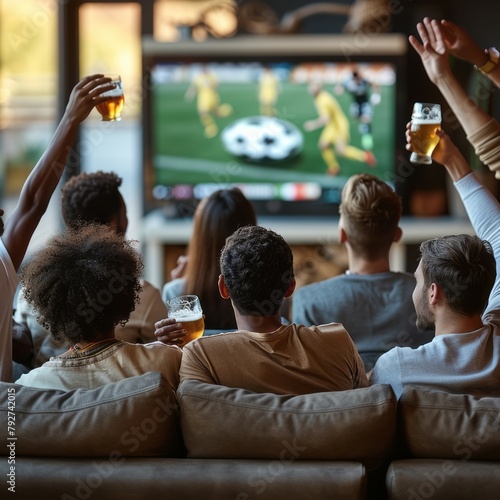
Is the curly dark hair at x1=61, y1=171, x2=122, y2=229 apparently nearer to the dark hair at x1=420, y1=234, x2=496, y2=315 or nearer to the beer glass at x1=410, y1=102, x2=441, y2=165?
the beer glass at x1=410, y1=102, x2=441, y2=165

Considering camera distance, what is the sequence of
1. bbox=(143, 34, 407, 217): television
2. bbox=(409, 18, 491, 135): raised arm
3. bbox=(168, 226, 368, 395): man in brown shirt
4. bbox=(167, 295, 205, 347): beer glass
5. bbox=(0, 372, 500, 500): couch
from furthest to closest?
bbox=(143, 34, 407, 217): television < bbox=(409, 18, 491, 135): raised arm < bbox=(167, 295, 205, 347): beer glass < bbox=(168, 226, 368, 395): man in brown shirt < bbox=(0, 372, 500, 500): couch

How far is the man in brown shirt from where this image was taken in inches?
80.0

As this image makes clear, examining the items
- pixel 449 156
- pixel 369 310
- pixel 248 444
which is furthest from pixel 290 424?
pixel 449 156

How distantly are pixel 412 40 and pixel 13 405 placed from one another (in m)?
1.57

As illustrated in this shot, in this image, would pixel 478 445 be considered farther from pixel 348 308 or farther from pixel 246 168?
pixel 246 168

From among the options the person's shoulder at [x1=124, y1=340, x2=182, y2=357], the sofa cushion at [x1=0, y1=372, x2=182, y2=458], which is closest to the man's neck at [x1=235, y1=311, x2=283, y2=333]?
the person's shoulder at [x1=124, y1=340, x2=182, y2=357]

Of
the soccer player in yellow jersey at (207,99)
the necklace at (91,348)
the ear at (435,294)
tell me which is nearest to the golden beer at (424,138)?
the ear at (435,294)

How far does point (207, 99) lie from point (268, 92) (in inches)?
17.1

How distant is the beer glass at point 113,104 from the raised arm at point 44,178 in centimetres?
11

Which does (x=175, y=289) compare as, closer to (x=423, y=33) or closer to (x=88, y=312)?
(x=88, y=312)

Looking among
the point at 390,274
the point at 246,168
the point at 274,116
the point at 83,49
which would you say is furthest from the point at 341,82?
the point at 390,274

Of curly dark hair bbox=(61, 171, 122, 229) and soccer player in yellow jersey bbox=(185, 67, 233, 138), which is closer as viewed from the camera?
curly dark hair bbox=(61, 171, 122, 229)

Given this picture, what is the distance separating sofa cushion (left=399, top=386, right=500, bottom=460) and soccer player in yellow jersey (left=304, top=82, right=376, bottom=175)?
4.30 metres

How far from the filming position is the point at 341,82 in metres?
5.97
